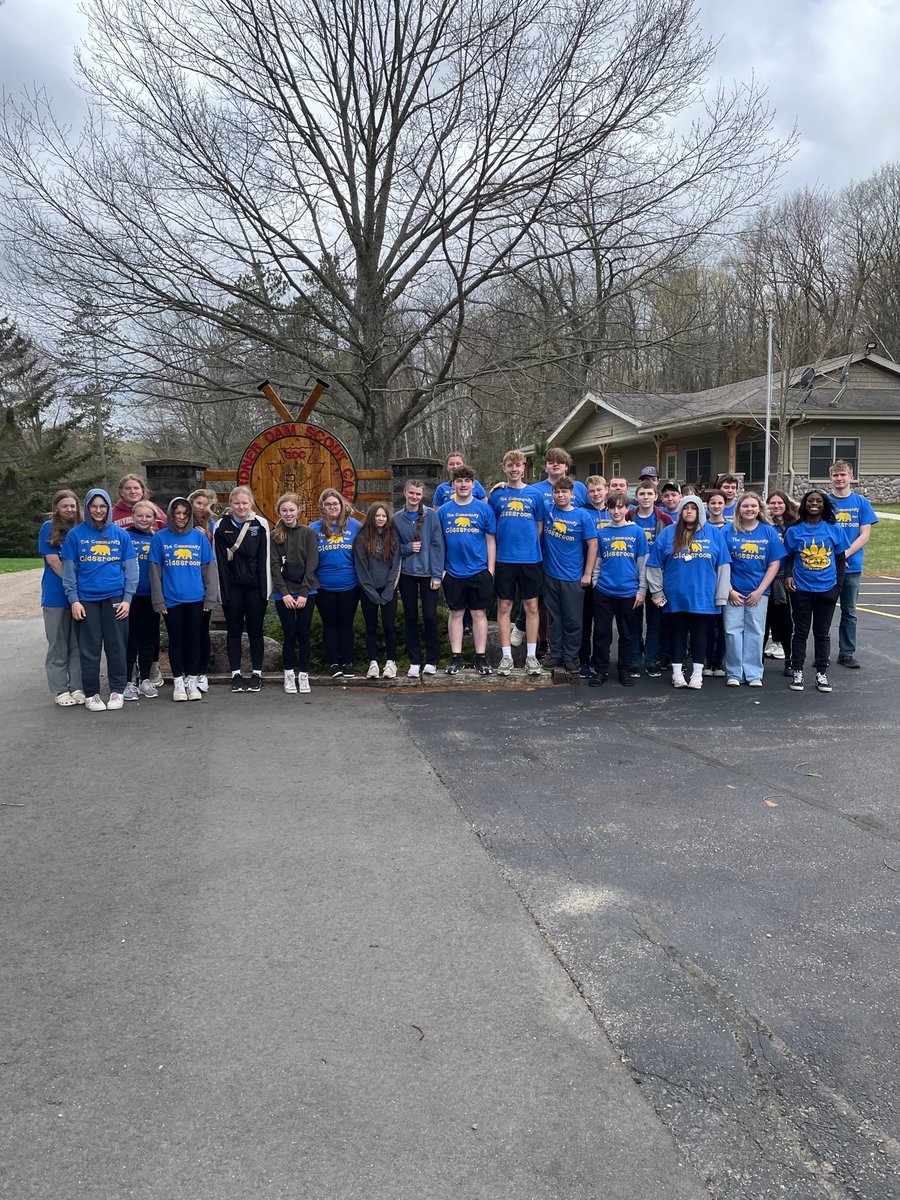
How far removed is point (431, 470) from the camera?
32.2ft

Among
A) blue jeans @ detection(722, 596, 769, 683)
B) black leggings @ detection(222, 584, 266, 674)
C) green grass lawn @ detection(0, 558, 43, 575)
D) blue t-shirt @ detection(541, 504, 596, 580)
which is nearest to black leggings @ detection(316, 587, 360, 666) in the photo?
black leggings @ detection(222, 584, 266, 674)

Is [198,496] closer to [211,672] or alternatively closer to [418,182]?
[211,672]

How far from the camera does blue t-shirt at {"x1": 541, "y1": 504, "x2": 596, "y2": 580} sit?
8.04m

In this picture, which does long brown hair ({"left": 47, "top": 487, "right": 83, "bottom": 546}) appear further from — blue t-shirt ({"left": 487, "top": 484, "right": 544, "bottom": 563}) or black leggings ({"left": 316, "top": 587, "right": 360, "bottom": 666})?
blue t-shirt ({"left": 487, "top": 484, "right": 544, "bottom": 563})

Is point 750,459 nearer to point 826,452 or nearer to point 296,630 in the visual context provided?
point 826,452

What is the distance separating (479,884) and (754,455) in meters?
26.9

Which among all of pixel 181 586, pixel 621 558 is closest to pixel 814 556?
pixel 621 558

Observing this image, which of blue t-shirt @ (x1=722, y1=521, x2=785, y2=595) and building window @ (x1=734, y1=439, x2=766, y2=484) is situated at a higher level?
building window @ (x1=734, y1=439, x2=766, y2=484)

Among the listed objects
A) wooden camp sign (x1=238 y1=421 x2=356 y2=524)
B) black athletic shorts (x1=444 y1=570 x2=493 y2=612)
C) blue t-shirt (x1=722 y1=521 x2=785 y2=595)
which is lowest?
black athletic shorts (x1=444 y1=570 x2=493 y2=612)

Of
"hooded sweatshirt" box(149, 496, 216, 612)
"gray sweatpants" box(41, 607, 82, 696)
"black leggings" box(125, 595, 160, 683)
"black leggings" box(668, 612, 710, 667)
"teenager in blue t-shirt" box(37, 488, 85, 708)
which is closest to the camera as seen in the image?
"teenager in blue t-shirt" box(37, 488, 85, 708)

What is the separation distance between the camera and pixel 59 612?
24.2 ft

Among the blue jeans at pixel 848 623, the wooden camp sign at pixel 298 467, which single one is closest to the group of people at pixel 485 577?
the blue jeans at pixel 848 623

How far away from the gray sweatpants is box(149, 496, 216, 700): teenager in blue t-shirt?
0.75 m

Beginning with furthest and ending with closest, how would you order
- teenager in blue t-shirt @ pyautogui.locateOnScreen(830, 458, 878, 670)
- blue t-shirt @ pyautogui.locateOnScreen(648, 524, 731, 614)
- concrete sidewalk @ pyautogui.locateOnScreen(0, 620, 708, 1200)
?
teenager in blue t-shirt @ pyautogui.locateOnScreen(830, 458, 878, 670)
blue t-shirt @ pyautogui.locateOnScreen(648, 524, 731, 614)
concrete sidewalk @ pyautogui.locateOnScreen(0, 620, 708, 1200)
